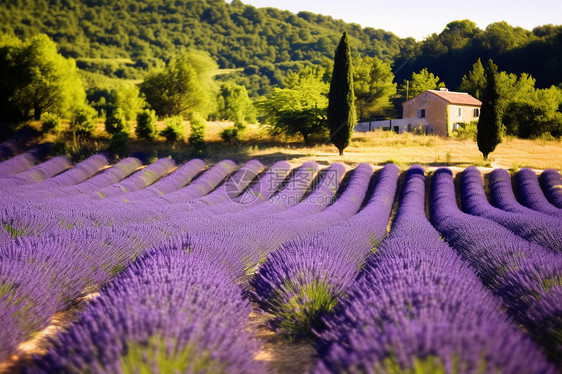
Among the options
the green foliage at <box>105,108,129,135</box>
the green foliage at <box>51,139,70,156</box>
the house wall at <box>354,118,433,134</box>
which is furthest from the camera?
the house wall at <box>354,118,433,134</box>

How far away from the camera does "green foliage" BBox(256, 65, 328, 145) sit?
21.9 metres

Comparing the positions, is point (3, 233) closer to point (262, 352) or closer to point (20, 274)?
point (20, 274)

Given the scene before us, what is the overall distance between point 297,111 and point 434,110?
15.6 meters

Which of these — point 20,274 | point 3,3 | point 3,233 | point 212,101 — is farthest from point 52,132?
point 3,3

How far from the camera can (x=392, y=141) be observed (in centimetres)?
2398

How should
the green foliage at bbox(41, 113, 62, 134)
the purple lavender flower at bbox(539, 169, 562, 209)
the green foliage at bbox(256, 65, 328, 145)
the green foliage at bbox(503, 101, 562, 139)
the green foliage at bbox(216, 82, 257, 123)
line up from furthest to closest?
the green foliage at bbox(216, 82, 257, 123) → the green foliage at bbox(503, 101, 562, 139) → the green foliage at bbox(256, 65, 328, 145) → the green foliage at bbox(41, 113, 62, 134) → the purple lavender flower at bbox(539, 169, 562, 209)

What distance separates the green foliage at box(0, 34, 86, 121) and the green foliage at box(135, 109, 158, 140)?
19.0 feet

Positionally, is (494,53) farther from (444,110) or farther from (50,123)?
(50,123)

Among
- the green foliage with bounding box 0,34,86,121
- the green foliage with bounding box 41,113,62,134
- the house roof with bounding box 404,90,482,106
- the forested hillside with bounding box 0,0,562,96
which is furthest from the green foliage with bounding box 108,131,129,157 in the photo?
the forested hillside with bounding box 0,0,562,96

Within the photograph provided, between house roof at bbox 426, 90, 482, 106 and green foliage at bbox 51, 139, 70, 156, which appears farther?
house roof at bbox 426, 90, 482, 106

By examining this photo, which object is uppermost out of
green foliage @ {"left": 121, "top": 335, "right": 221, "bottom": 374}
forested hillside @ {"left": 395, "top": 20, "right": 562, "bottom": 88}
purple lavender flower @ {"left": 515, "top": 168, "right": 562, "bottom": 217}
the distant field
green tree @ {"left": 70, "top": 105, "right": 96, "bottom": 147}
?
forested hillside @ {"left": 395, "top": 20, "right": 562, "bottom": 88}

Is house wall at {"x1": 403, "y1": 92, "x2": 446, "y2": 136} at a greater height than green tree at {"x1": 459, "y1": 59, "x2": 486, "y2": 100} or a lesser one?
lesser

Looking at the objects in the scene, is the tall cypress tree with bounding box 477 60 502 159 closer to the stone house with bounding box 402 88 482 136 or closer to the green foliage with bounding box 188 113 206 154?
the stone house with bounding box 402 88 482 136

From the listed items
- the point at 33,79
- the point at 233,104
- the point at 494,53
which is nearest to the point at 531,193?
the point at 33,79
